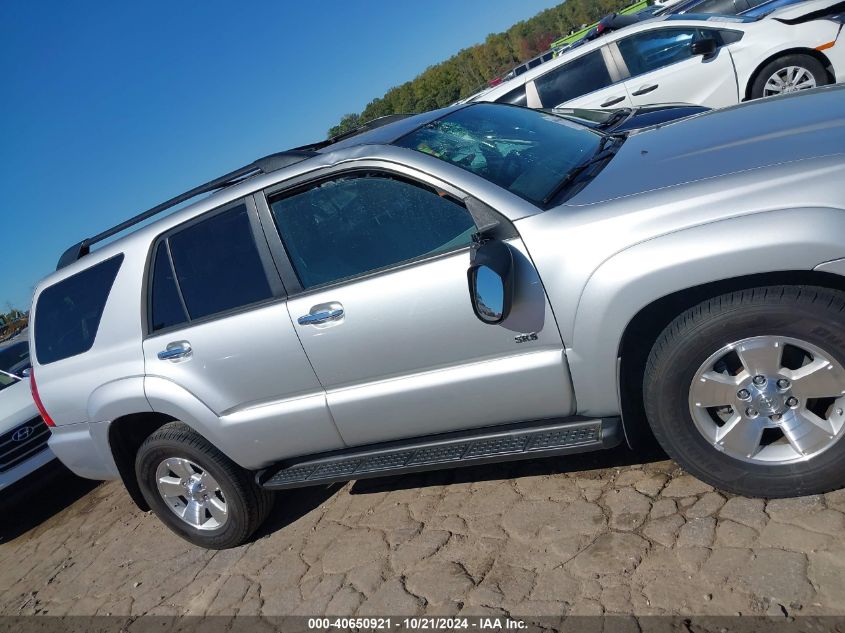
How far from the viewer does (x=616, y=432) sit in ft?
9.57

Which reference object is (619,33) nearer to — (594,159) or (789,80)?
(789,80)

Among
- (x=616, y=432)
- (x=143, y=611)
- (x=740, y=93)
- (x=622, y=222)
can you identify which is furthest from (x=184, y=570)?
(x=740, y=93)

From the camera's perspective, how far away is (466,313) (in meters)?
3.01

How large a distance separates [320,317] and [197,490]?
4.95 feet

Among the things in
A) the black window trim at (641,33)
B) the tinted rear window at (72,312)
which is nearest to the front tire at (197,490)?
the tinted rear window at (72,312)

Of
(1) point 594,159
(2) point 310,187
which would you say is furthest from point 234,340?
(1) point 594,159

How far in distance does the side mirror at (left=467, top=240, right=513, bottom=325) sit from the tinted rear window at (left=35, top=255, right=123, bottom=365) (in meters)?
2.38

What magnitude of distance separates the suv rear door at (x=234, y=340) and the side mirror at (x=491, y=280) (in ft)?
3.42

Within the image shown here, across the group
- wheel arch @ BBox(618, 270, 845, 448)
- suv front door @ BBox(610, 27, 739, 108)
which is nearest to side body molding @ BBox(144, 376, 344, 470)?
wheel arch @ BBox(618, 270, 845, 448)

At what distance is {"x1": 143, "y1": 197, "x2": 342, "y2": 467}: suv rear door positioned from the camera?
3.54 m

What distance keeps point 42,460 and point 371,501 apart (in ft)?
11.2

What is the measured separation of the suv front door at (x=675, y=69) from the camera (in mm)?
7551

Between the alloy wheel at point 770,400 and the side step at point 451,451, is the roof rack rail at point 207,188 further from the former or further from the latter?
the alloy wheel at point 770,400

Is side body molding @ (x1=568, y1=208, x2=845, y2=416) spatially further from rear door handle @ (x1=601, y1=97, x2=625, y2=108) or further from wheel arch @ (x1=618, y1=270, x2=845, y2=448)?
rear door handle @ (x1=601, y1=97, x2=625, y2=108)
